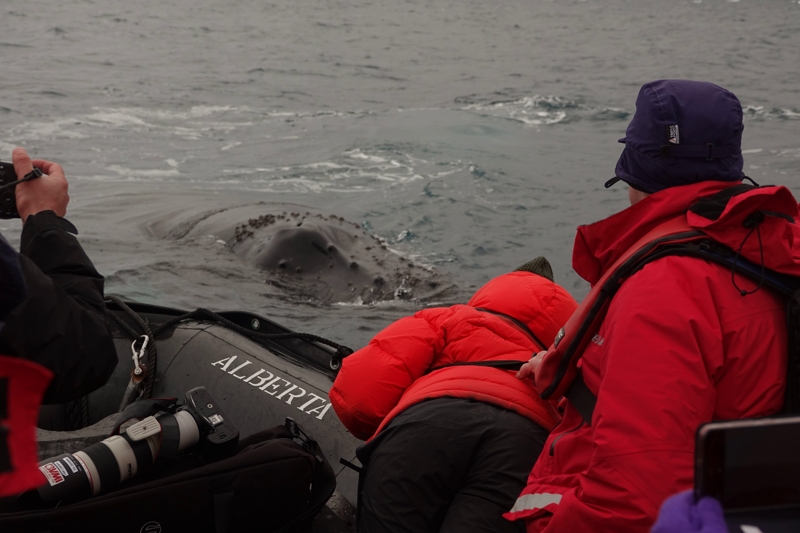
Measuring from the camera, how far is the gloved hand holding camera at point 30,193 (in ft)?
7.98

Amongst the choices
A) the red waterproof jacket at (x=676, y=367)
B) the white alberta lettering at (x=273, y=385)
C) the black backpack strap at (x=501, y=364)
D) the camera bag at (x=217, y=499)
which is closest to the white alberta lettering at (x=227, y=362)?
the white alberta lettering at (x=273, y=385)

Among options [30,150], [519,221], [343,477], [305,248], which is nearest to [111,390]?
[343,477]

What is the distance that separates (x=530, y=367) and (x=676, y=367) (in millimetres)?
829

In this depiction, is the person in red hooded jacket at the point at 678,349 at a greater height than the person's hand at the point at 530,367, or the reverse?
the person in red hooded jacket at the point at 678,349

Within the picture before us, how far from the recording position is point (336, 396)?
10.1 ft

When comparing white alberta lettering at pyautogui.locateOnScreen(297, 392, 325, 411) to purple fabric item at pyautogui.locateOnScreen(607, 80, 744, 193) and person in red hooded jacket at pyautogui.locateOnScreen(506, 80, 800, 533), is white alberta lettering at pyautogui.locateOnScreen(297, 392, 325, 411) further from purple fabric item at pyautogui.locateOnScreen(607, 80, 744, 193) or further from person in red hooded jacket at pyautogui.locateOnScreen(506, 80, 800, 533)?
purple fabric item at pyautogui.locateOnScreen(607, 80, 744, 193)

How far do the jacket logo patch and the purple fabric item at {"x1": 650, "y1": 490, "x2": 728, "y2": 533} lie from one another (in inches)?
122

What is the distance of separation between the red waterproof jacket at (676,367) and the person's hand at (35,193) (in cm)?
162

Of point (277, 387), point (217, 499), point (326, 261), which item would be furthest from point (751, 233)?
point (326, 261)

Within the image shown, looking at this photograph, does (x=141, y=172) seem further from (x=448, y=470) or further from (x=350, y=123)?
(x=448, y=470)

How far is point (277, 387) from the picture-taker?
14.2ft

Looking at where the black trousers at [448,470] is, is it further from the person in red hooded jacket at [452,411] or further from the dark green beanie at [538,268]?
the dark green beanie at [538,268]

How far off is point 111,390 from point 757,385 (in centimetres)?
356

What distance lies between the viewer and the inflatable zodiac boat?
13.5ft
